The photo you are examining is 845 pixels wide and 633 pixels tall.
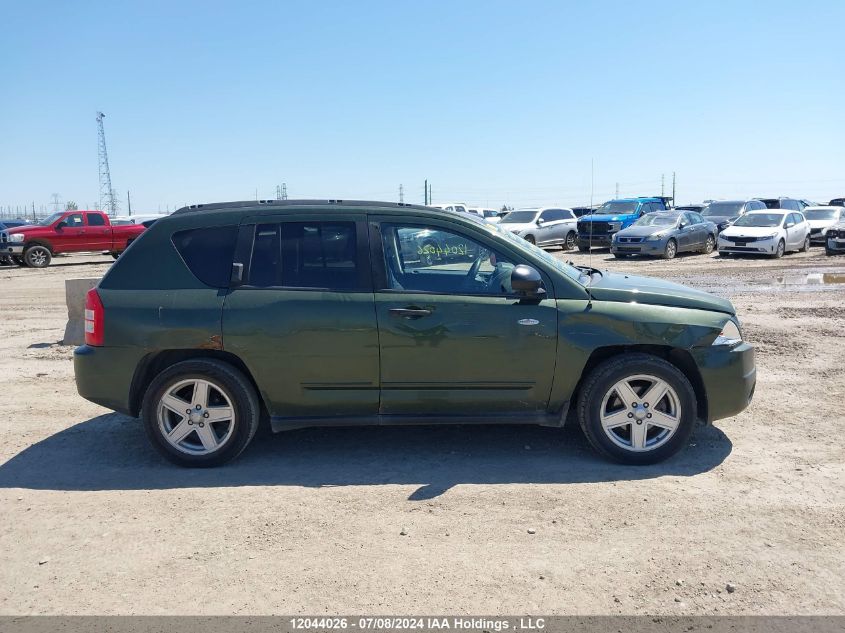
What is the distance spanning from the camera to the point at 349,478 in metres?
4.84

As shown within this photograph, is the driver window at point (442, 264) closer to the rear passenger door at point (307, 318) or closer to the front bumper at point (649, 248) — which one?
the rear passenger door at point (307, 318)

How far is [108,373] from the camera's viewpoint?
16.4ft

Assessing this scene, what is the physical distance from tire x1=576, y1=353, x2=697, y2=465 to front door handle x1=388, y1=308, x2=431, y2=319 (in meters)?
1.21

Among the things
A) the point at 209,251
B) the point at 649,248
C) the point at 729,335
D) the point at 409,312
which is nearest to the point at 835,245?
the point at 649,248

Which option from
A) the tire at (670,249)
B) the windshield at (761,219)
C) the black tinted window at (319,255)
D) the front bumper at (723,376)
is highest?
the black tinted window at (319,255)

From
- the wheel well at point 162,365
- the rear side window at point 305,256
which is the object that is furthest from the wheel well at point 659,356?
the wheel well at point 162,365

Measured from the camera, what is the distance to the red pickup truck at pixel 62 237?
23.4 meters

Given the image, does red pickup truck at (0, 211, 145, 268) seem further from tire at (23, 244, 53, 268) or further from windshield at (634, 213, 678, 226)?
windshield at (634, 213, 678, 226)

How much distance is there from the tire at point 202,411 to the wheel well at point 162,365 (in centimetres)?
7

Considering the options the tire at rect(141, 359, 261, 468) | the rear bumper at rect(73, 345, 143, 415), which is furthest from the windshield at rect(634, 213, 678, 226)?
the rear bumper at rect(73, 345, 143, 415)

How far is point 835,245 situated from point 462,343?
2156cm

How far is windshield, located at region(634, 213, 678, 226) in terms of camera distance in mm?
23766

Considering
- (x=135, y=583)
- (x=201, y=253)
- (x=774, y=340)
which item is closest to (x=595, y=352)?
(x=201, y=253)

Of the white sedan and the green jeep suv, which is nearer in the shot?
the green jeep suv
